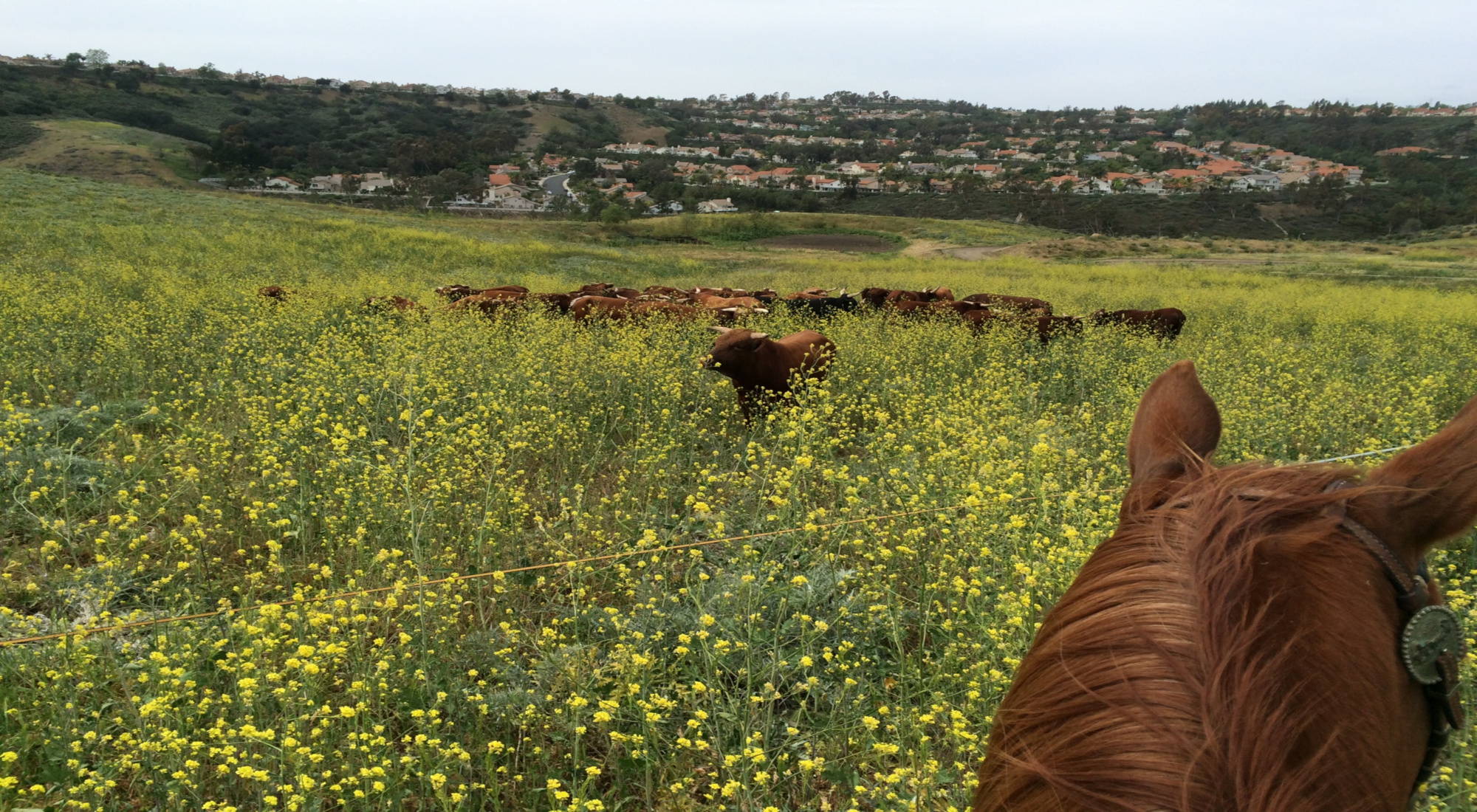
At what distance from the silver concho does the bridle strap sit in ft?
0.07

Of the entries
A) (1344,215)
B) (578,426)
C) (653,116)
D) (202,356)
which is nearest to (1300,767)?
(578,426)

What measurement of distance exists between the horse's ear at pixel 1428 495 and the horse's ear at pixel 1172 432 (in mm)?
270

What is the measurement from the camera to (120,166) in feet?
173

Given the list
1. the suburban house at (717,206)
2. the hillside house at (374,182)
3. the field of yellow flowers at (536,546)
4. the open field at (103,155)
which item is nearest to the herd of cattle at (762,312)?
the field of yellow flowers at (536,546)

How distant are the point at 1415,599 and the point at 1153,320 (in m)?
14.3

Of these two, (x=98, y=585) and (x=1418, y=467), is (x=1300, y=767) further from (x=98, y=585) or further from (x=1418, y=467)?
(x=98, y=585)

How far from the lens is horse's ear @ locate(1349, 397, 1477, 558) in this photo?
1.03 metres

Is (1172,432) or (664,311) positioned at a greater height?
(1172,432)

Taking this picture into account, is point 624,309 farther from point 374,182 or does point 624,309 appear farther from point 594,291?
point 374,182

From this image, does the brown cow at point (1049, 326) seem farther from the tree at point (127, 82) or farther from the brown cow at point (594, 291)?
the tree at point (127, 82)

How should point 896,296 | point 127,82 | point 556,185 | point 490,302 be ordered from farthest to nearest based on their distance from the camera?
point 127,82
point 556,185
point 896,296
point 490,302

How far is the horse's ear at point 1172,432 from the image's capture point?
1.32 metres

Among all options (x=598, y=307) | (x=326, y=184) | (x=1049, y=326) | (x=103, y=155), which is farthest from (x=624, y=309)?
(x=326, y=184)

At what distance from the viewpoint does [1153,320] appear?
13.5m
